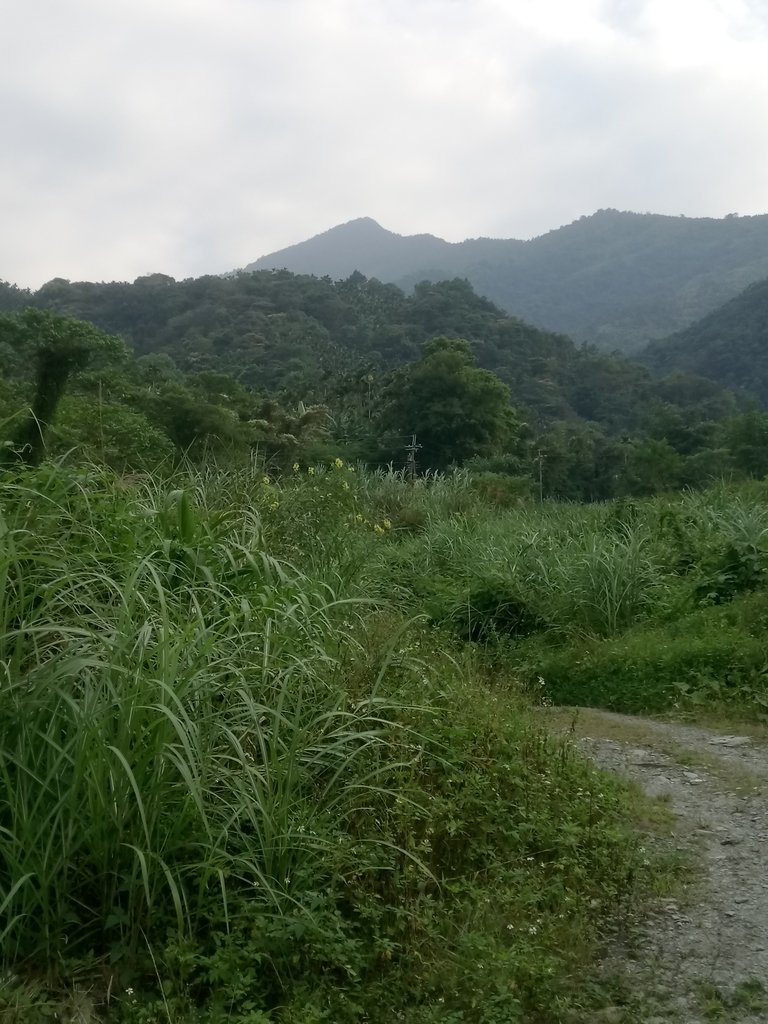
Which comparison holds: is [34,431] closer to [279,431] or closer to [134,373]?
[279,431]

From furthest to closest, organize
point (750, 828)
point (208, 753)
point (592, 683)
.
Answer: point (592, 683), point (750, 828), point (208, 753)

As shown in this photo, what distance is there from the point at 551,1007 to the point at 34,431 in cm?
575

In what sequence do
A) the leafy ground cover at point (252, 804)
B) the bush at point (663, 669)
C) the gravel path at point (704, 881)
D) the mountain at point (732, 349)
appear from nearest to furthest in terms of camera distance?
the leafy ground cover at point (252, 804) → the gravel path at point (704, 881) → the bush at point (663, 669) → the mountain at point (732, 349)

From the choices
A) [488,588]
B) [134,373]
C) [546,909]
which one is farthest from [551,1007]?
[134,373]

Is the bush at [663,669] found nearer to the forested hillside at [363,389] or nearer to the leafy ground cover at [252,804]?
the leafy ground cover at [252,804]

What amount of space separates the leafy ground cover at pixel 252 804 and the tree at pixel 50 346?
183 inches

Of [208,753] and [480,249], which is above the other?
[480,249]

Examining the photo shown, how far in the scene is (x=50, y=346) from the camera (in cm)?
1673

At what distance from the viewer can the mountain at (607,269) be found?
8225 centimetres

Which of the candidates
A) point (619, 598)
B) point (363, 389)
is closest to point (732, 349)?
point (363, 389)

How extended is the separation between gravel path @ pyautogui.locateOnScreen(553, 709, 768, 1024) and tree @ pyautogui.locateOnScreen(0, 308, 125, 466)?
538 centimetres

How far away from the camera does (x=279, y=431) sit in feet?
76.9

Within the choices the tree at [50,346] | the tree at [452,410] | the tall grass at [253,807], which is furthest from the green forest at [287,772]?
the tree at [452,410]

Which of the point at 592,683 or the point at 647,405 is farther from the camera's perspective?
the point at 647,405
